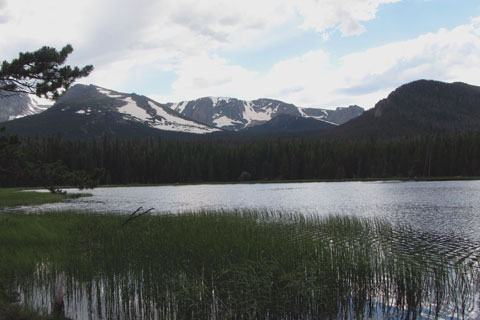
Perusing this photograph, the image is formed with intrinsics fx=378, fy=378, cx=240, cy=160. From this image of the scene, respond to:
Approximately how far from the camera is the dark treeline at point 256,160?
114 m

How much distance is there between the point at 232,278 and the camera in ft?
38.3

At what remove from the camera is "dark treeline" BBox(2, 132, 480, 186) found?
11350cm

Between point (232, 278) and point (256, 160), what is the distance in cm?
12339

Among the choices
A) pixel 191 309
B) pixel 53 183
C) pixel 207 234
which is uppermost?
pixel 53 183

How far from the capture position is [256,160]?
135 m

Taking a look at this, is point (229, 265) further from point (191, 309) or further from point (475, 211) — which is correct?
point (475, 211)

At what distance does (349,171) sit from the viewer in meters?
123

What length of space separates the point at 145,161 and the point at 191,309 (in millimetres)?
123547

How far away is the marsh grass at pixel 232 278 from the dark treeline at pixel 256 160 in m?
104

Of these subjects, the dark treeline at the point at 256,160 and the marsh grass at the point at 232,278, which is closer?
the marsh grass at the point at 232,278

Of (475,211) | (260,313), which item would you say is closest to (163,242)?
(260,313)

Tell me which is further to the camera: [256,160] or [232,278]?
[256,160]

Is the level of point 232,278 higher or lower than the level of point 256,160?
lower

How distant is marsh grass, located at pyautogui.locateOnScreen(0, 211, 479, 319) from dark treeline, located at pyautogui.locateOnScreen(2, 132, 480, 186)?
341ft
